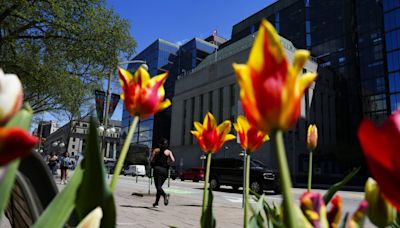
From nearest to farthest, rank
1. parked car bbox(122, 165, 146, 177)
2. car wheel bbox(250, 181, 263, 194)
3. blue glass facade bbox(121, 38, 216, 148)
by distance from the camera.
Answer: car wheel bbox(250, 181, 263, 194) → parked car bbox(122, 165, 146, 177) → blue glass facade bbox(121, 38, 216, 148)

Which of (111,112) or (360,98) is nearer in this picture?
(111,112)

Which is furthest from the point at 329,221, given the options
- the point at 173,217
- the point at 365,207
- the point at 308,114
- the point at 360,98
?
the point at 360,98

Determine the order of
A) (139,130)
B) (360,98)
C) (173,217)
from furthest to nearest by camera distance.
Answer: (139,130), (360,98), (173,217)

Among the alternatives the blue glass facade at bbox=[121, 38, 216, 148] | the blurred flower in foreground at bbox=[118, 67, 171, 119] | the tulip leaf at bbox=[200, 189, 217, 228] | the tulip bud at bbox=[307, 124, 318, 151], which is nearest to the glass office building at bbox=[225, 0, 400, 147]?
the blue glass facade at bbox=[121, 38, 216, 148]

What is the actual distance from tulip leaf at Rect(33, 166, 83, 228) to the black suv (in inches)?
576

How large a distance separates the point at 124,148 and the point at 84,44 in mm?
13672

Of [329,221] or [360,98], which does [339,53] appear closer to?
[360,98]

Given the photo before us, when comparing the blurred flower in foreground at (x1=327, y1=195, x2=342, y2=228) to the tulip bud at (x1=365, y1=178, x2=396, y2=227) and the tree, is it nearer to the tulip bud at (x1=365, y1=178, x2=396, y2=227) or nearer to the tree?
the tulip bud at (x1=365, y1=178, x2=396, y2=227)

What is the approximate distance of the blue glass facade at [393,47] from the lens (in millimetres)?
40281

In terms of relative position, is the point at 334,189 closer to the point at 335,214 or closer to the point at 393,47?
the point at 335,214

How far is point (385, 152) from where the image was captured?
0.43 meters

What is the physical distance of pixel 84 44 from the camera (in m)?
13.6

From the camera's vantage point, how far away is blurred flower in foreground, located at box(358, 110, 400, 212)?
0.41 m

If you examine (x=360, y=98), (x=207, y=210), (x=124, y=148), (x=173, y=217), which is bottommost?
(x=173, y=217)
